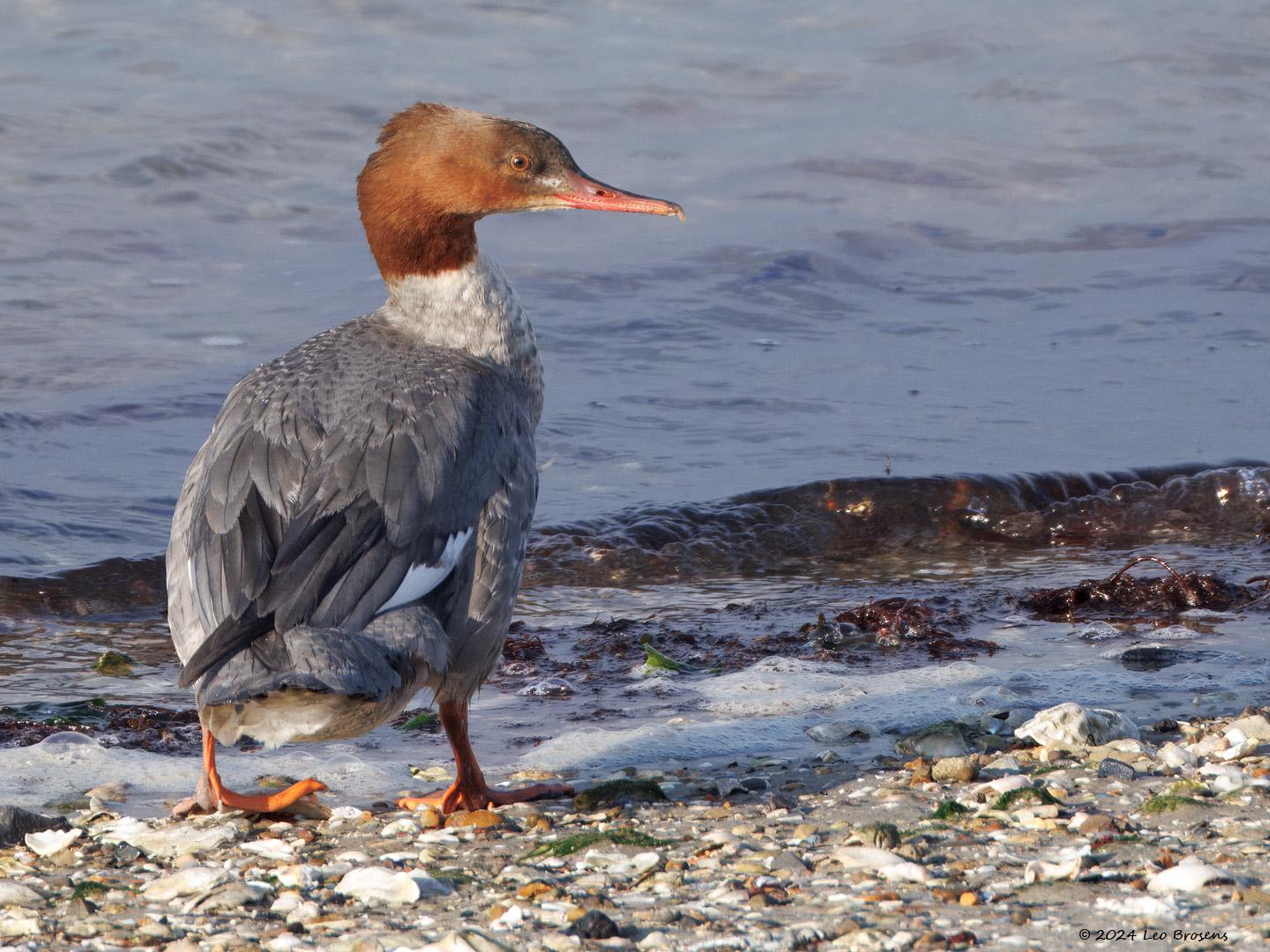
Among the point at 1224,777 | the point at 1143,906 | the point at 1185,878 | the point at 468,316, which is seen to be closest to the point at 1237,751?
the point at 1224,777

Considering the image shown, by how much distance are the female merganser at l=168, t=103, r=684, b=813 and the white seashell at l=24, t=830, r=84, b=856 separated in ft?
1.34

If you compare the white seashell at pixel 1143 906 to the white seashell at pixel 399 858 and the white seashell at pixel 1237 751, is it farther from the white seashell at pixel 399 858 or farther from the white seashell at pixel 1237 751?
the white seashell at pixel 399 858

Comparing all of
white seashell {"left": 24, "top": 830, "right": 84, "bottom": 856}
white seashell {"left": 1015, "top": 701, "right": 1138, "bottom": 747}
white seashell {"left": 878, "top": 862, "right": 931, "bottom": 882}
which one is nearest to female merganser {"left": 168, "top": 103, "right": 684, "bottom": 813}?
white seashell {"left": 24, "top": 830, "right": 84, "bottom": 856}

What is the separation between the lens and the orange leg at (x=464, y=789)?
4422 millimetres

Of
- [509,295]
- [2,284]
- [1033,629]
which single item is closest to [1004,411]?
[1033,629]

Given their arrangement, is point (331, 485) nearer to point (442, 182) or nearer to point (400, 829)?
point (400, 829)

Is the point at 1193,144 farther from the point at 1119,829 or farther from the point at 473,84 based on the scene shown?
the point at 1119,829

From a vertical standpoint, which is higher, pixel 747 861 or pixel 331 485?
pixel 331 485

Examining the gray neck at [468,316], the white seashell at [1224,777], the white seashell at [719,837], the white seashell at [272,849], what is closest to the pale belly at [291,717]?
the white seashell at [272,849]

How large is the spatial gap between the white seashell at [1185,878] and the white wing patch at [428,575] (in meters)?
1.94

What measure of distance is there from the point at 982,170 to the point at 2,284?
9.45 meters

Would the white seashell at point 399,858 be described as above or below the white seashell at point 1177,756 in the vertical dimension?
below

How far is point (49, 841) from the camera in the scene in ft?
13.2

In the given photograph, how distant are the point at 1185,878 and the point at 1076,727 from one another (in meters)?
1.39
